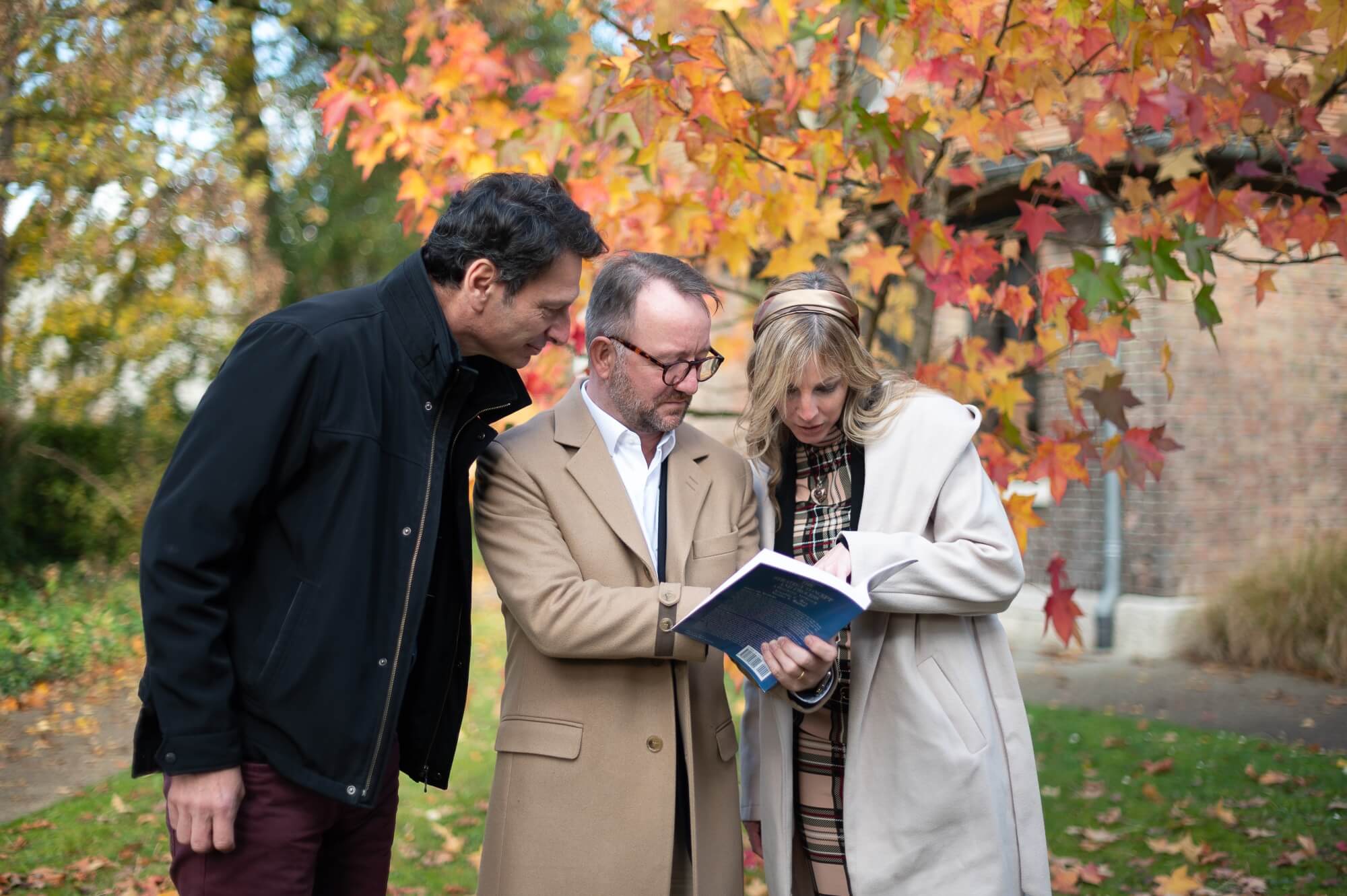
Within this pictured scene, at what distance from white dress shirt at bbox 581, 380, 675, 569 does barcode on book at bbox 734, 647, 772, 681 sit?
0.43 meters

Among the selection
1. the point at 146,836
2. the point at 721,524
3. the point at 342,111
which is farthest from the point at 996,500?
the point at 146,836

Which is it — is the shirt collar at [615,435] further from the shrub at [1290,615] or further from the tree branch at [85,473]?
the tree branch at [85,473]

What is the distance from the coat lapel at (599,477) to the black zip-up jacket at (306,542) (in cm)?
35

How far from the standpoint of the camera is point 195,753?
2076mm

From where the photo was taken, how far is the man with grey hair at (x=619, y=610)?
8.37 feet

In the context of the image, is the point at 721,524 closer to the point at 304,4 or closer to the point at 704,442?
the point at 704,442

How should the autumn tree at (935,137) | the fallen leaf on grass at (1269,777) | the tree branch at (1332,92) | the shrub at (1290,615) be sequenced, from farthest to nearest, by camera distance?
the shrub at (1290,615) < the fallen leaf on grass at (1269,777) < the tree branch at (1332,92) < the autumn tree at (935,137)

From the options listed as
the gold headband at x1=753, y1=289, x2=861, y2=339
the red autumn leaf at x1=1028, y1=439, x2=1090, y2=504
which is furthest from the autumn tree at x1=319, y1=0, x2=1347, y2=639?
the gold headband at x1=753, y1=289, x2=861, y2=339

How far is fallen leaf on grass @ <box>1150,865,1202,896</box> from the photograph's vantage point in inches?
187

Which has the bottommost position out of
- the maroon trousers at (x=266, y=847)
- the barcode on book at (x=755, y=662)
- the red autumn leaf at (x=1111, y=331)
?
the maroon trousers at (x=266, y=847)

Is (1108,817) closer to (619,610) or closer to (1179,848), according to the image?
(1179,848)

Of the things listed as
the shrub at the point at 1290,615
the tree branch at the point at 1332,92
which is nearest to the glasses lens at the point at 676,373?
the tree branch at the point at 1332,92

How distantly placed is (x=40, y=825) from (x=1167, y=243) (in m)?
5.83

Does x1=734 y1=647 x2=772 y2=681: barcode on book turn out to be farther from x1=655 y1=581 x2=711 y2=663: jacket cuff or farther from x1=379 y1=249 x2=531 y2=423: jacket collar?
x1=379 y1=249 x2=531 y2=423: jacket collar
